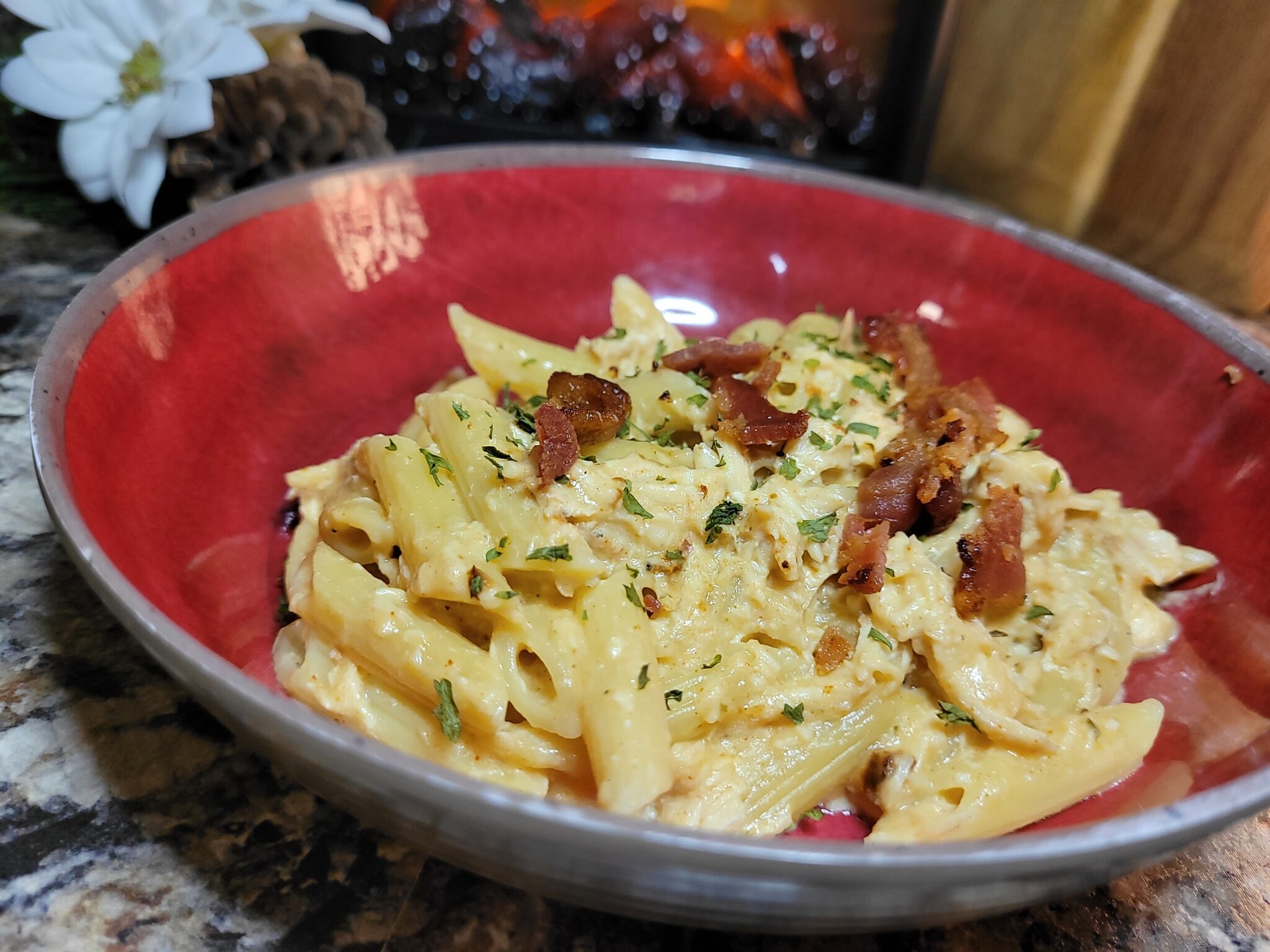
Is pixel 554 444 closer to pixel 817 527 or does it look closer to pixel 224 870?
pixel 817 527

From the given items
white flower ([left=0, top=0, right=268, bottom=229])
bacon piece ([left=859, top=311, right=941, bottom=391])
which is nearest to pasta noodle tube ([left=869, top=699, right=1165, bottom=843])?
bacon piece ([left=859, top=311, right=941, bottom=391])

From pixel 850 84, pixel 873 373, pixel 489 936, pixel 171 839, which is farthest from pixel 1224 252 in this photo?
pixel 171 839

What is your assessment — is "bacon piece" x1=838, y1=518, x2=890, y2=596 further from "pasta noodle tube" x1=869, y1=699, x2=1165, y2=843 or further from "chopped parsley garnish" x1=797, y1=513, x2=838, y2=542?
"pasta noodle tube" x1=869, y1=699, x2=1165, y2=843

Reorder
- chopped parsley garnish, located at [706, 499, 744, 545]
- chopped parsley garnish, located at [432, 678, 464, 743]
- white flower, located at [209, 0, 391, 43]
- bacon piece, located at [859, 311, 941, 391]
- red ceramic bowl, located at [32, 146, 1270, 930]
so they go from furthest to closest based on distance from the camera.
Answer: white flower, located at [209, 0, 391, 43] < bacon piece, located at [859, 311, 941, 391] < chopped parsley garnish, located at [706, 499, 744, 545] < chopped parsley garnish, located at [432, 678, 464, 743] < red ceramic bowl, located at [32, 146, 1270, 930]

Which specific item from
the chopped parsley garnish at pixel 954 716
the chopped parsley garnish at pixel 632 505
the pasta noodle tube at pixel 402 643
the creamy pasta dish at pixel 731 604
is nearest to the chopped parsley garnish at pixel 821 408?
the creamy pasta dish at pixel 731 604

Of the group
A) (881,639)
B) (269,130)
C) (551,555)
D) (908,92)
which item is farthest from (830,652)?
(908,92)

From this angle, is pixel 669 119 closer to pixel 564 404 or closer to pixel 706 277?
pixel 706 277
